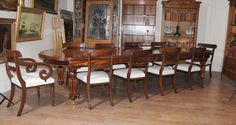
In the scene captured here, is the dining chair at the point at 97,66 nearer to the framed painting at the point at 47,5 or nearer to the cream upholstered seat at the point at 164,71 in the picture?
the cream upholstered seat at the point at 164,71

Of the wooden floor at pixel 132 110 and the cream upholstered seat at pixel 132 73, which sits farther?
the cream upholstered seat at pixel 132 73

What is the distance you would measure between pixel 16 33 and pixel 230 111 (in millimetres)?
3720

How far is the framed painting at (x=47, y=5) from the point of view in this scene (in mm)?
5219

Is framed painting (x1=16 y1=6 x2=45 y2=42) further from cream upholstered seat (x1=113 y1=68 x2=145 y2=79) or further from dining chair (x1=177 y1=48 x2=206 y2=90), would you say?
dining chair (x1=177 y1=48 x2=206 y2=90)

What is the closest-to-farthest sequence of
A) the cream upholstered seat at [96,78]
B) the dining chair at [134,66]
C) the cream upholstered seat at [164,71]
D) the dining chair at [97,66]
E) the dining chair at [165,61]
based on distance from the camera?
1. the dining chair at [97,66]
2. the cream upholstered seat at [96,78]
3. the dining chair at [134,66]
4. the dining chair at [165,61]
5. the cream upholstered seat at [164,71]

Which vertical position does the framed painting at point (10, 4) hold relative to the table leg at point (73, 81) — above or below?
above

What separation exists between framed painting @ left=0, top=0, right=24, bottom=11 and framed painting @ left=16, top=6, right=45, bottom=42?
0.10m

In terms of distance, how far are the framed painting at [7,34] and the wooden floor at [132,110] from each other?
0.83 meters

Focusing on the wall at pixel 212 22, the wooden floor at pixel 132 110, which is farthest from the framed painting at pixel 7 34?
A: the wall at pixel 212 22

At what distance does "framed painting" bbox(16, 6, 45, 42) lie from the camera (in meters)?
4.57

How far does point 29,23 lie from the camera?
4922 millimetres

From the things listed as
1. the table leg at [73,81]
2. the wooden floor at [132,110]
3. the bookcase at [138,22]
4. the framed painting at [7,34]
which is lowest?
the wooden floor at [132,110]

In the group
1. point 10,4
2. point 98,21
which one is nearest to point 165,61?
point 10,4

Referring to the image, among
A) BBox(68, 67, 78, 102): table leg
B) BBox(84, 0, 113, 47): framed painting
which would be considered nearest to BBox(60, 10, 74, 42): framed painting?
BBox(84, 0, 113, 47): framed painting
